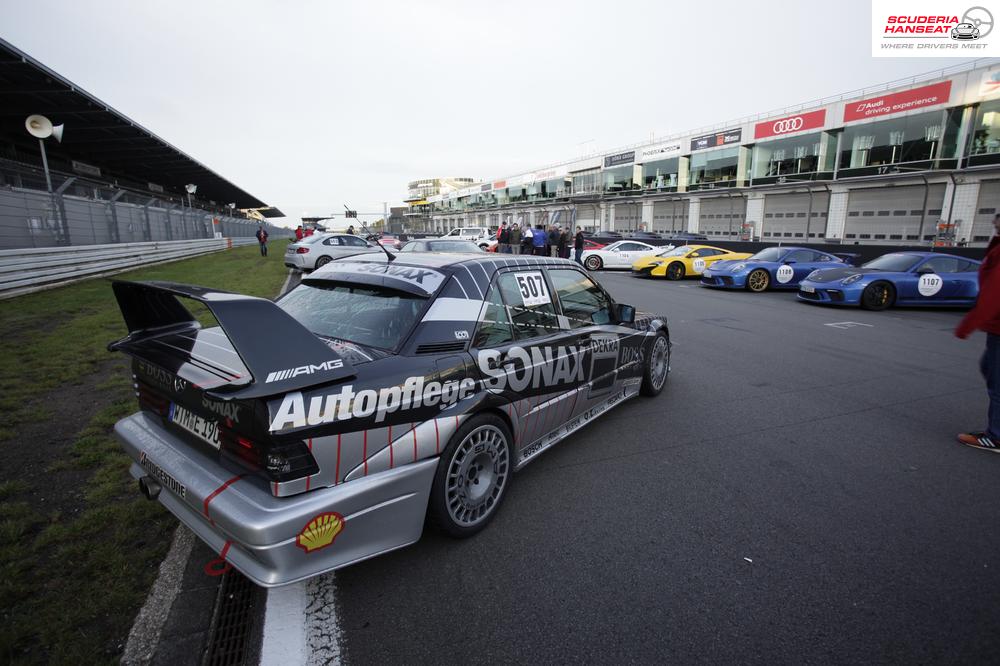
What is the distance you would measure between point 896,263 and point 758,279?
10.5 feet

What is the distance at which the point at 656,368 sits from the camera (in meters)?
4.79

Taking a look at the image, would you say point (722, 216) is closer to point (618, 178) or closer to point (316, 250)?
point (618, 178)

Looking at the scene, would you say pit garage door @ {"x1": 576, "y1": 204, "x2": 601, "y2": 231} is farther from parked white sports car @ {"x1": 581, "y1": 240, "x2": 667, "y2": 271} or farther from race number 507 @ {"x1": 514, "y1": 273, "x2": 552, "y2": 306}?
race number 507 @ {"x1": 514, "y1": 273, "x2": 552, "y2": 306}

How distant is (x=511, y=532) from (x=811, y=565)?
1.51 m

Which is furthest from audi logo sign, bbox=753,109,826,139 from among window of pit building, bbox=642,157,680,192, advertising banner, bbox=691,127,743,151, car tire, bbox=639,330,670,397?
car tire, bbox=639,330,670,397

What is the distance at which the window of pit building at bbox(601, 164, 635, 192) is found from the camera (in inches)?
1976

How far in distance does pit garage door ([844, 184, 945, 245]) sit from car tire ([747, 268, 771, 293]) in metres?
20.9

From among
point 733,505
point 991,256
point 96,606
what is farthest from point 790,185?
point 96,606

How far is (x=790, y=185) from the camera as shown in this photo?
33.3m

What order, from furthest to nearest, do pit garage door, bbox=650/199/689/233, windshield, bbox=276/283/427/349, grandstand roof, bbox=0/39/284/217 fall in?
pit garage door, bbox=650/199/689/233, grandstand roof, bbox=0/39/284/217, windshield, bbox=276/283/427/349

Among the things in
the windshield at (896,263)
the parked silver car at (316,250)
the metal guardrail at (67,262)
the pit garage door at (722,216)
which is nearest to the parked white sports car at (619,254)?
the windshield at (896,263)

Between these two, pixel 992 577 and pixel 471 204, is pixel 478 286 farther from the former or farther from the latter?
pixel 471 204

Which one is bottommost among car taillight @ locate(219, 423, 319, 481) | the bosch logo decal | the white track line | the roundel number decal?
the white track line

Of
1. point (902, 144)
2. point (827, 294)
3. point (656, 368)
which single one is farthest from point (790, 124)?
point (656, 368)
